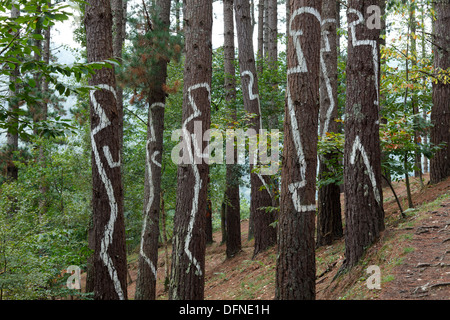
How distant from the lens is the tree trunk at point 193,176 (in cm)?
552

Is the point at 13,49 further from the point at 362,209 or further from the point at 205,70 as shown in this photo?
the point at 362,209

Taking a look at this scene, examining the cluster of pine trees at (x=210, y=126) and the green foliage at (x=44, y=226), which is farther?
the green foliage at (x=44, y=226)

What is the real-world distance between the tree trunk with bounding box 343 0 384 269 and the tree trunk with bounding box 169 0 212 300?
2.22 m

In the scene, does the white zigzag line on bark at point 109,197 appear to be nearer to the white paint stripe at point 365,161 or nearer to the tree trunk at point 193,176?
the tree trunk at point 193,176

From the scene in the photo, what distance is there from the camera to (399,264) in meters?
5.16

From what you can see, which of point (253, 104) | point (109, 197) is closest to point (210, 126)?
point (109, 197)

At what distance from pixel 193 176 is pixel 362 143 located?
2.62 meters

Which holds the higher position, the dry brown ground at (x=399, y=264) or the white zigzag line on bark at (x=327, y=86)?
the white zigzag line on bark at (x=327, y=86)

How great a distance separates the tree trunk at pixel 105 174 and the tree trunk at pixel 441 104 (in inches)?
283

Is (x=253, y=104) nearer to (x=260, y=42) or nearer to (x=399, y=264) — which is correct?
(x=399, y=264)

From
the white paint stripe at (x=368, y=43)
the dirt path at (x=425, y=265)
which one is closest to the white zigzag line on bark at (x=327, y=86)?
the white paint stripe at (x=368, y=43)

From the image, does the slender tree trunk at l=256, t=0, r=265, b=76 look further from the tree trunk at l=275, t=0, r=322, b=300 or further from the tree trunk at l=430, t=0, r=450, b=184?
the tree trunk at l=275, t=0, r=322, b=300

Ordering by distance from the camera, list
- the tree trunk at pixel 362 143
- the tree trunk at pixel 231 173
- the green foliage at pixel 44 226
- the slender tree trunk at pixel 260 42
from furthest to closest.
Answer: the slender tree trunk at pixel 260 42 < the tree trunk at pixel 231 173 < the green foliage at pixel 44 226 < the tree trunk at pixel 362 143

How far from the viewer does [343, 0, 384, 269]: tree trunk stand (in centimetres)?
589
